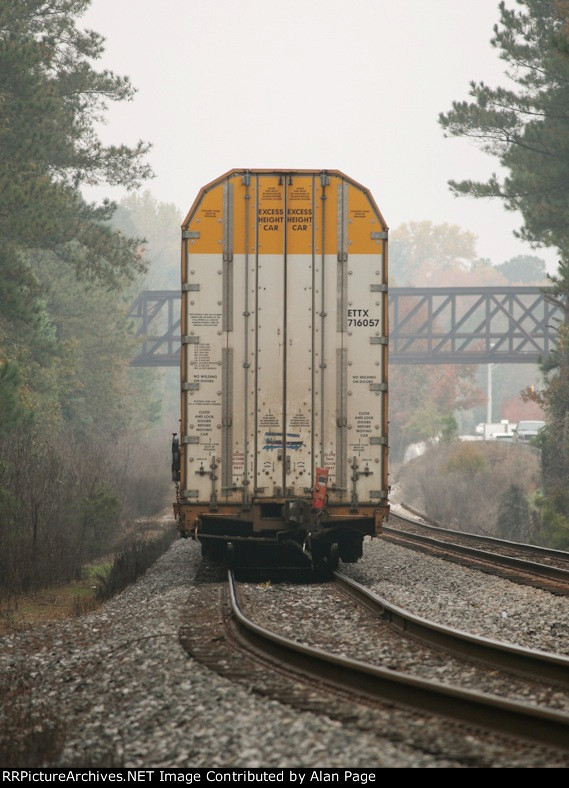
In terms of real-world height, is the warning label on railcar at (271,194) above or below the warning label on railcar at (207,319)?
above

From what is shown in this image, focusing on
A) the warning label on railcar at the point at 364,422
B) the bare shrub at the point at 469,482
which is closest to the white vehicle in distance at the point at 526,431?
the bare shrub at the point at 469,482

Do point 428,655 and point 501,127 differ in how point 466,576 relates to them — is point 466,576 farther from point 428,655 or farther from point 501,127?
point 501,127

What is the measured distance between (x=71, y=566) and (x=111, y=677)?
948 centimetres

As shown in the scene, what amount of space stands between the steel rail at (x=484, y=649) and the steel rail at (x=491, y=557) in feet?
13.5

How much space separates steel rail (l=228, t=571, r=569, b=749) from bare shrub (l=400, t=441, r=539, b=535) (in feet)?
73.0

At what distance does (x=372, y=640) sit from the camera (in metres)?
9.10

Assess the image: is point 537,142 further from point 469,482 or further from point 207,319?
point 207,319

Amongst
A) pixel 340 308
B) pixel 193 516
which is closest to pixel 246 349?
pixel 340 308

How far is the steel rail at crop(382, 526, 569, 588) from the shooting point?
46.1 ft

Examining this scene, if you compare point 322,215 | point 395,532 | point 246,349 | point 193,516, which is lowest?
point 395,532

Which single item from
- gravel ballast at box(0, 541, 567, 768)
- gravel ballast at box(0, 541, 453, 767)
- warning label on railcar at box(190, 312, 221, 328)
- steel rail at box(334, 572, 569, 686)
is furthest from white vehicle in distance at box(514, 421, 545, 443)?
gravel ballast at box(0, 541, 453, 767)

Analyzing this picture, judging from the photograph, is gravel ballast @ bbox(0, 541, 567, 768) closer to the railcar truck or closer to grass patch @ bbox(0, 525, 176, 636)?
grass patch @ bbox(0, 525, 176, 636)

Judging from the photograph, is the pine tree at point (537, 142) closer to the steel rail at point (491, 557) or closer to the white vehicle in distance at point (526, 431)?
the steel rail at point (491, 557)

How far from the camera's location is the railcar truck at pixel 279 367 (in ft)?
43.8
